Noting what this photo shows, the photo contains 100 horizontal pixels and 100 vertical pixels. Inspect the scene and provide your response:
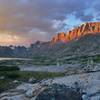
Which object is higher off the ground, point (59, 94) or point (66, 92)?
point (66, 92)

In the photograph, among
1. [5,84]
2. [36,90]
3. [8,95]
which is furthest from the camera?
[5,84]

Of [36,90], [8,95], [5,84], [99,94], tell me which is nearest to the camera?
[99,94]

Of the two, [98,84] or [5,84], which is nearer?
[98,84]

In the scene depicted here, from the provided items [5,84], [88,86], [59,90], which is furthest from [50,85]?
[5,84]

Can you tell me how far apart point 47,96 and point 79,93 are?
463 centimetres

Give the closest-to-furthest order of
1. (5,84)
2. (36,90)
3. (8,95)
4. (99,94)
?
(99,94) < (36,90) < (8,95) < (5,84)

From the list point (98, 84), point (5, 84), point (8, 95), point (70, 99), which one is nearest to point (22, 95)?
point (8, 95)

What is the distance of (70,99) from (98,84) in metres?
5.83

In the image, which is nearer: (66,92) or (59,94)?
(59,94)

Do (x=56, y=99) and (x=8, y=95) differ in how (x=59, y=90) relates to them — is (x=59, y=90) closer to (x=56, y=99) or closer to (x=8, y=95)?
(x=56, y=99)

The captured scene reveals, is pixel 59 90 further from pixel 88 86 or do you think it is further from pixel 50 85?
pixel 88 86

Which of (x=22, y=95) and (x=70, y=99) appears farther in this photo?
(x=22, y=95)

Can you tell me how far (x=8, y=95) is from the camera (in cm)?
4931

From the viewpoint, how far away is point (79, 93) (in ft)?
144
